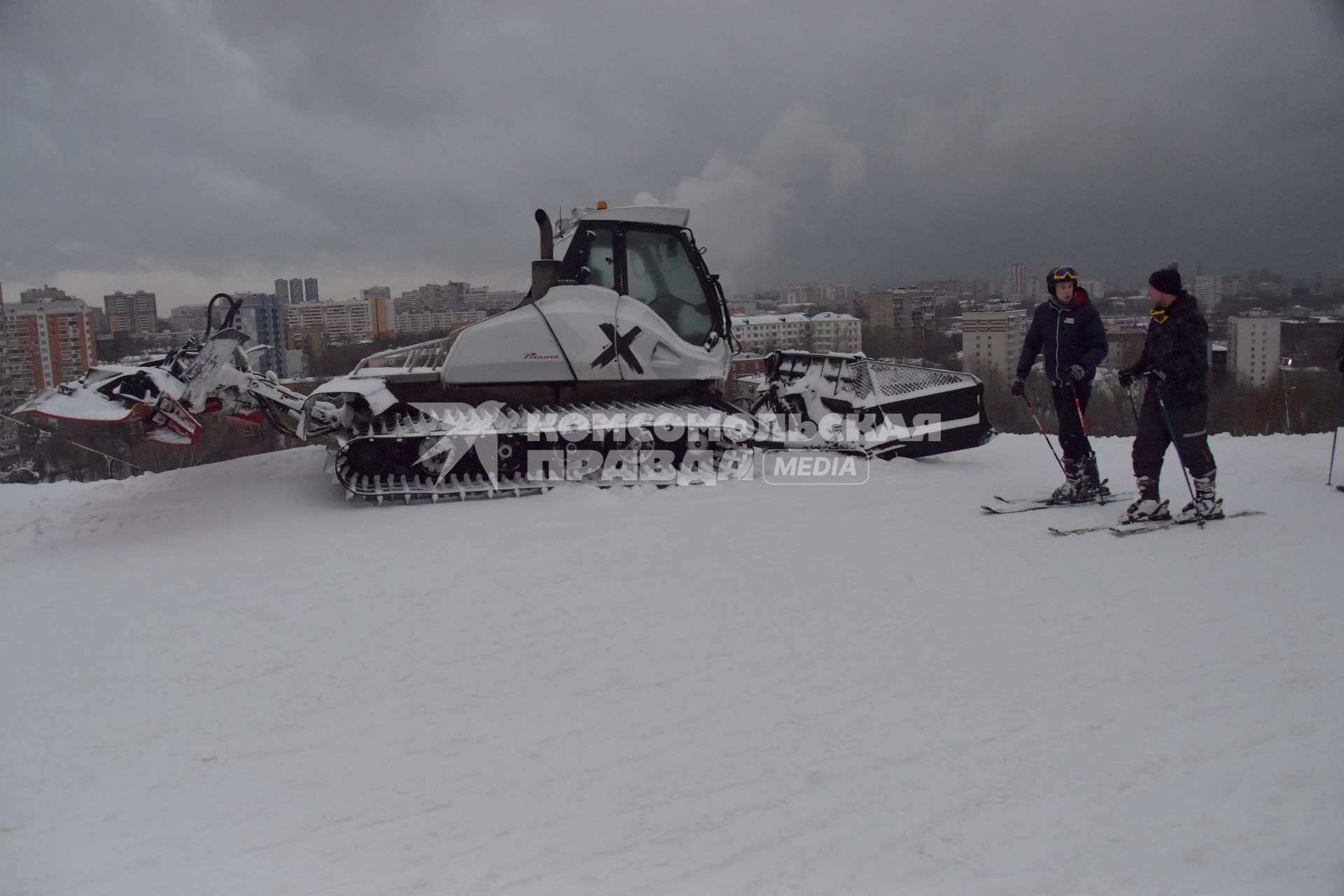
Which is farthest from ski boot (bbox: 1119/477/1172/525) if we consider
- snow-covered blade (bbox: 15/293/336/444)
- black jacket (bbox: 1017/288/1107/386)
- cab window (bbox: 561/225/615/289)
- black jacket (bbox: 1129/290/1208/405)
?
snow-covered blade (bbox: 15/293/336/444)

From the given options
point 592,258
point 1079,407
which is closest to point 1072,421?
point 1079,407

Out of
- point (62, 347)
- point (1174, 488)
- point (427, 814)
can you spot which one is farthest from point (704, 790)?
point (62, 347)

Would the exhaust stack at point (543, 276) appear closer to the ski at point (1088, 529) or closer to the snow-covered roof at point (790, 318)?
the snow-covered roof at point (790, 318)

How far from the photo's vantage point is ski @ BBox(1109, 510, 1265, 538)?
489 centimetres

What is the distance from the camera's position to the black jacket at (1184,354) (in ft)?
16.5

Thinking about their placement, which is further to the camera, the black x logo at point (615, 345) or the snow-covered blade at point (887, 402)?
the snow-covered blade at point (887, 402)

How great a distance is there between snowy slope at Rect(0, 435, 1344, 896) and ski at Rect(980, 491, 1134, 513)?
0.95 feet

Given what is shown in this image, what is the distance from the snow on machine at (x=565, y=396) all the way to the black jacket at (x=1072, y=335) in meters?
1.86

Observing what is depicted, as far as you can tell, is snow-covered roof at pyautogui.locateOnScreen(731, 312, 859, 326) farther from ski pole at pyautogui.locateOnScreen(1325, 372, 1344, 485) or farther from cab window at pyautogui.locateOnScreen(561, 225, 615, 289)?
ski pole at pyautogui.locateOnScreen(1325, 372, 1344, 485)

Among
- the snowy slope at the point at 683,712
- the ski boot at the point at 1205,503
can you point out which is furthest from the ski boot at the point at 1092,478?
the snowy slope at the point at 683,712

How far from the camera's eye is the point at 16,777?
2666mm

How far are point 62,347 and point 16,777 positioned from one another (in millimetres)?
6215

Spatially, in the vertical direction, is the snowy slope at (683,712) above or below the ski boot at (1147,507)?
below

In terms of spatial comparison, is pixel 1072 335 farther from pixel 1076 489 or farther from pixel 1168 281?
pixel 1076 489
